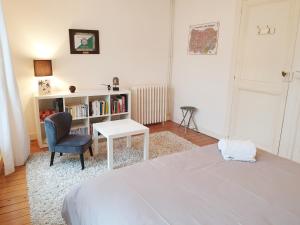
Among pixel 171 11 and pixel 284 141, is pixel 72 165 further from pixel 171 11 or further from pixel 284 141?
pixel 171 11

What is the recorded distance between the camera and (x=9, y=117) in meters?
2.78

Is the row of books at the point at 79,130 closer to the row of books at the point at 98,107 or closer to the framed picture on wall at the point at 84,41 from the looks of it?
the row of books at the point at 98,107

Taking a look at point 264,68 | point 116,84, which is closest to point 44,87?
point 116,84

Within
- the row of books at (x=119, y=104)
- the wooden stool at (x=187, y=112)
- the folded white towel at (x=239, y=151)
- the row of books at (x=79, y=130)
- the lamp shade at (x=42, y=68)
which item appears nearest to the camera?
the folded white towel at (x=239, y=151)

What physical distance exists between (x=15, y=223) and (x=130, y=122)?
175 centimetres

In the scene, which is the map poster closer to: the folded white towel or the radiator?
the radiator

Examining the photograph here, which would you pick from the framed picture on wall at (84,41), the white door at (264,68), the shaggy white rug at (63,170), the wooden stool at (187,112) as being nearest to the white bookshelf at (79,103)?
the shaggy white rug at (63,170)

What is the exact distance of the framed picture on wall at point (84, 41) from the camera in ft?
12.3

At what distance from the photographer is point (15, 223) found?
6.40ft

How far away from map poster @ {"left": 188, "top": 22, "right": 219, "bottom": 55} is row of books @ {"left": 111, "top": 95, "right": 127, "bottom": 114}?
1550 millimetres

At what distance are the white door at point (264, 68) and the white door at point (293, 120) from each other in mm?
62

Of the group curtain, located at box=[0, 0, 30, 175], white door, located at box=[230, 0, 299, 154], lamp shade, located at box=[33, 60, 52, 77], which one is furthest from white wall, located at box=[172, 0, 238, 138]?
A: curtain, located at box=[0, 0, 30, 175]

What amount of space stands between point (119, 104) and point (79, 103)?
0.67 m

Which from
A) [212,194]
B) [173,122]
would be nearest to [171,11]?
[173,122]
